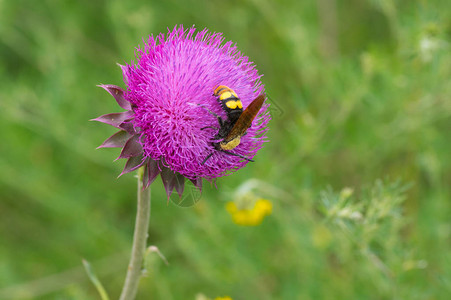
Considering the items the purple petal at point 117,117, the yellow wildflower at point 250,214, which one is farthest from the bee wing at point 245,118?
the yellow wildflower at point 250,214

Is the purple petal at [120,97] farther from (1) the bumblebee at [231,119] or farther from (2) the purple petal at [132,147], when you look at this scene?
(1) the bumblebee at [231,119]

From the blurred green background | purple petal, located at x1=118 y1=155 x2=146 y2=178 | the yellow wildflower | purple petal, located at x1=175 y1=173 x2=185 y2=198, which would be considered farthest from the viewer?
the blurred green background

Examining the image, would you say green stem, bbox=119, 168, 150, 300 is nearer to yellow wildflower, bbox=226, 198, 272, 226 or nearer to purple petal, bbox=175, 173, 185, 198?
purple petal, bbox=175, 173, 185, 198

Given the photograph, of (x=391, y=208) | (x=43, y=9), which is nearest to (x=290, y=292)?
(x=391, y=208)

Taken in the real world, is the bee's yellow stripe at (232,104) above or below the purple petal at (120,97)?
above

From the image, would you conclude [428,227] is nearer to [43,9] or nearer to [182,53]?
[182,53]

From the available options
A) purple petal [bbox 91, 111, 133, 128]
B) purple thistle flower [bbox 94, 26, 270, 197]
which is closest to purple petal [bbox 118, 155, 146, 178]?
purple thistle flower [bbox 94, 26, 270, 197]
